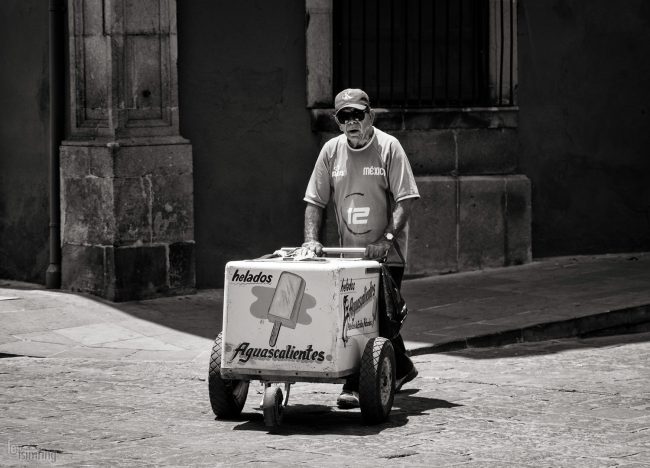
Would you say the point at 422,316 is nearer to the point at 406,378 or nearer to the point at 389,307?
the point at 406,378

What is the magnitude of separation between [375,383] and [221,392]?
2.83 ft

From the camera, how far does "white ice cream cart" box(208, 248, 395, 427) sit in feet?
23.4

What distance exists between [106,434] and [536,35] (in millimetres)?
7604

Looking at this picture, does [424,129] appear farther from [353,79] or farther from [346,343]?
[346,343]

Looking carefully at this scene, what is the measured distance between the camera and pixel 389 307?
302 inches

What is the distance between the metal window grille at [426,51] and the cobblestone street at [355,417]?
12.6 feet

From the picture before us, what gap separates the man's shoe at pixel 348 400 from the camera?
7648 mm

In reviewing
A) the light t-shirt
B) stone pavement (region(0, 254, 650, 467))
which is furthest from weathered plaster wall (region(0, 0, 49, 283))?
the light t-shirt

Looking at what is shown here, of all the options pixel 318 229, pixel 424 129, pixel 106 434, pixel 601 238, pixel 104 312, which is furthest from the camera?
pixel 601 238

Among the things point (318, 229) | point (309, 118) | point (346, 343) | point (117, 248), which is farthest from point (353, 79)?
point (346, 343)

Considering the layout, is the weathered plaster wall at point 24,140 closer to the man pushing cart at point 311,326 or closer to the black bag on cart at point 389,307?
the man pushing cart at point 311,326

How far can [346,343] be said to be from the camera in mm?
7234

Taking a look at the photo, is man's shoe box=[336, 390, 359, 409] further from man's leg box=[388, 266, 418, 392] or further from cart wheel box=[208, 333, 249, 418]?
cart wheel box=[208, 333, 249, 418]

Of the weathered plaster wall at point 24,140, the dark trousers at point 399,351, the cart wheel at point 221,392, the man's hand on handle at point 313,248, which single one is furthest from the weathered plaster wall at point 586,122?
the cart wheel at point 221,392
